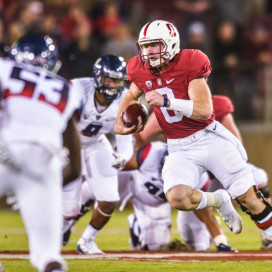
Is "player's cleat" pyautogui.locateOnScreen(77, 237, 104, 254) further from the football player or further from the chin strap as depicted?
the chin strap

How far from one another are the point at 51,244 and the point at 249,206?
208 cm

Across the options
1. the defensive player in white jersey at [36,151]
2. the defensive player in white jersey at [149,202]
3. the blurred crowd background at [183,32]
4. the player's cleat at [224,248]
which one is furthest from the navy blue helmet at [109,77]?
the blurred crowd background at [183,32]

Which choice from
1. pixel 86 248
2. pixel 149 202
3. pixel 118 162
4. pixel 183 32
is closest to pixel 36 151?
pixel 118 162

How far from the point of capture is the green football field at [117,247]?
490 centimetres

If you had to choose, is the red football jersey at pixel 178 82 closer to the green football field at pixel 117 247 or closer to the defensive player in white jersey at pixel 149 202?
the green football field at pixel 117 247

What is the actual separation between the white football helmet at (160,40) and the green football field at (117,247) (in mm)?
1496

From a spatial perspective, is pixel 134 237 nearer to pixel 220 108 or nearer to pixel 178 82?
pixel 220 108

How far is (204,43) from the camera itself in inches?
421

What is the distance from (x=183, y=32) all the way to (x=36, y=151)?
8.03m

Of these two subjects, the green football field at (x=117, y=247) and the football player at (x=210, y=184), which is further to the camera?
the football player at (x=210, y=184)

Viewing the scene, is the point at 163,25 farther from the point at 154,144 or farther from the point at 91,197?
the point at 91,197

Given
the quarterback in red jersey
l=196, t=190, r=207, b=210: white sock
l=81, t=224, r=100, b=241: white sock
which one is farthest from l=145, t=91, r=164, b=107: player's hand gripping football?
l=81, t=224, r=100, b=241: white sock

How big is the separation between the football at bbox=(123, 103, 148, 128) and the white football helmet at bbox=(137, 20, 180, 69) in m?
0.32

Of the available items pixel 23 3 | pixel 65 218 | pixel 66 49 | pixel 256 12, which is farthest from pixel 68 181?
pixel 256 12
